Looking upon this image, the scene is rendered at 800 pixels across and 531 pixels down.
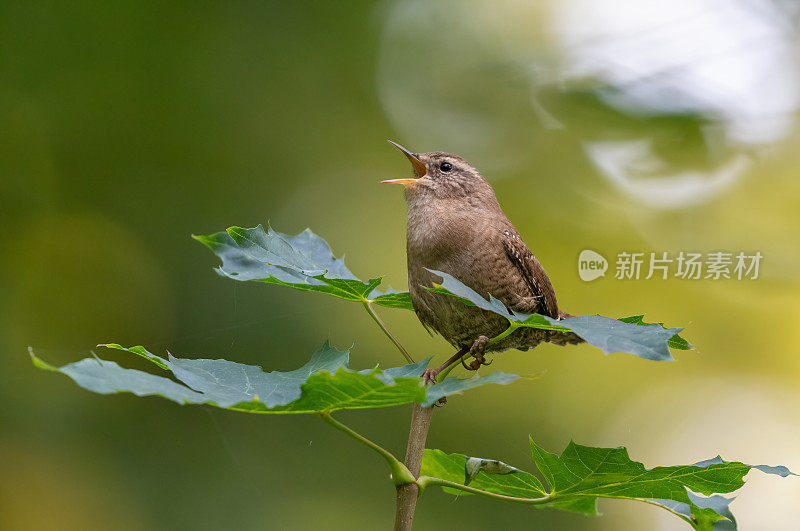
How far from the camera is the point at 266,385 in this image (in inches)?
38.5

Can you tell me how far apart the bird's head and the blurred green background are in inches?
64.4

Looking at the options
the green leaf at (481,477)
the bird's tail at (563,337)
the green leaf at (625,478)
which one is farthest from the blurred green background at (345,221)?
the green leaf at (625,478)

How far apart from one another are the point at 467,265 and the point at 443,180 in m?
0.28

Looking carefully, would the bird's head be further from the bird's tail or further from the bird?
the bird's tail

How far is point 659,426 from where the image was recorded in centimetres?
322

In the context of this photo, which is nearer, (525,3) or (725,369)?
(725,369)

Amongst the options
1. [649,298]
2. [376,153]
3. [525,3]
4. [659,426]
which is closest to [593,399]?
[659,426]

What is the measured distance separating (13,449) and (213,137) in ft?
5.51

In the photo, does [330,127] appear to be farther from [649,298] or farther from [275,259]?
[275,259]

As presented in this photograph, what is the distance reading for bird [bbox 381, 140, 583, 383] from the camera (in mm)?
1362

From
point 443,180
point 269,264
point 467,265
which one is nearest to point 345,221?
point 443,180

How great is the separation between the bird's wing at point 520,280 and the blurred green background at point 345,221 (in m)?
1.65

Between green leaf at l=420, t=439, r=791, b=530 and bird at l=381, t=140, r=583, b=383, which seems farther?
bird at l=381, t=140, r=583, b=383

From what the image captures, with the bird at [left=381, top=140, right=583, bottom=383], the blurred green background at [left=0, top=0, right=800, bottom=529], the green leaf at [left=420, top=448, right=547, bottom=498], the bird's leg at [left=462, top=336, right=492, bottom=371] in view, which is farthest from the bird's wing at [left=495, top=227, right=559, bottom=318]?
the blurred green background at [left=0, top=0, right=800, bottom=529]
